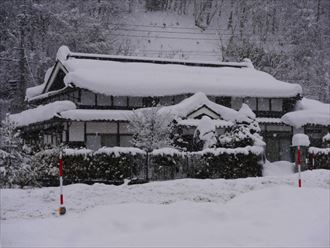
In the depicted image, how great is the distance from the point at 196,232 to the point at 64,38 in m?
38.3

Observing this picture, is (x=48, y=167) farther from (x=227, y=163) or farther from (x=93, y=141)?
(x=227, y=163)

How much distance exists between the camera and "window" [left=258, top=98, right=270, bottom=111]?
28.5 m

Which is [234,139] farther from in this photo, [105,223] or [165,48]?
[165,48]

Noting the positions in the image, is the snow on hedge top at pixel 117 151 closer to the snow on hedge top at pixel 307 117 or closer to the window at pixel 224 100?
the window at pixel 224 100

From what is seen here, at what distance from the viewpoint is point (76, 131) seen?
2317 centimetres

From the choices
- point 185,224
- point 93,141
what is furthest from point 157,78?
point 185,224

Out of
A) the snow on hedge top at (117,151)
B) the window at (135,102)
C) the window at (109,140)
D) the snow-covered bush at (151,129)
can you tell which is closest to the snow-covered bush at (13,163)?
the snow on hedge top at (117,151)

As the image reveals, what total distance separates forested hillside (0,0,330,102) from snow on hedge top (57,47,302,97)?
48.7 feet

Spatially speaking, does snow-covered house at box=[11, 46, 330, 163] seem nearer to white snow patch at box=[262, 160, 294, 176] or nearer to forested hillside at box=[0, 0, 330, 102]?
white snow patch at box=[262, 160, 294, 176]

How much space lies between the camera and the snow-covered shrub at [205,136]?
1958 cm

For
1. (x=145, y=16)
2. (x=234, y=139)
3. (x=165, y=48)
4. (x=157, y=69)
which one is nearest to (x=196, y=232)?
(x=234, y=139)

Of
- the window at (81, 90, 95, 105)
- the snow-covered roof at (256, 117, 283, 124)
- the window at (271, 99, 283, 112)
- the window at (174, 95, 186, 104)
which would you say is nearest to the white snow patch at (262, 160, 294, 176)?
the snow-covered roof at (256, 117, 283, 124)

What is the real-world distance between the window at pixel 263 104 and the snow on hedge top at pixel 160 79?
958mm

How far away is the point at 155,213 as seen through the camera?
7.36 m
